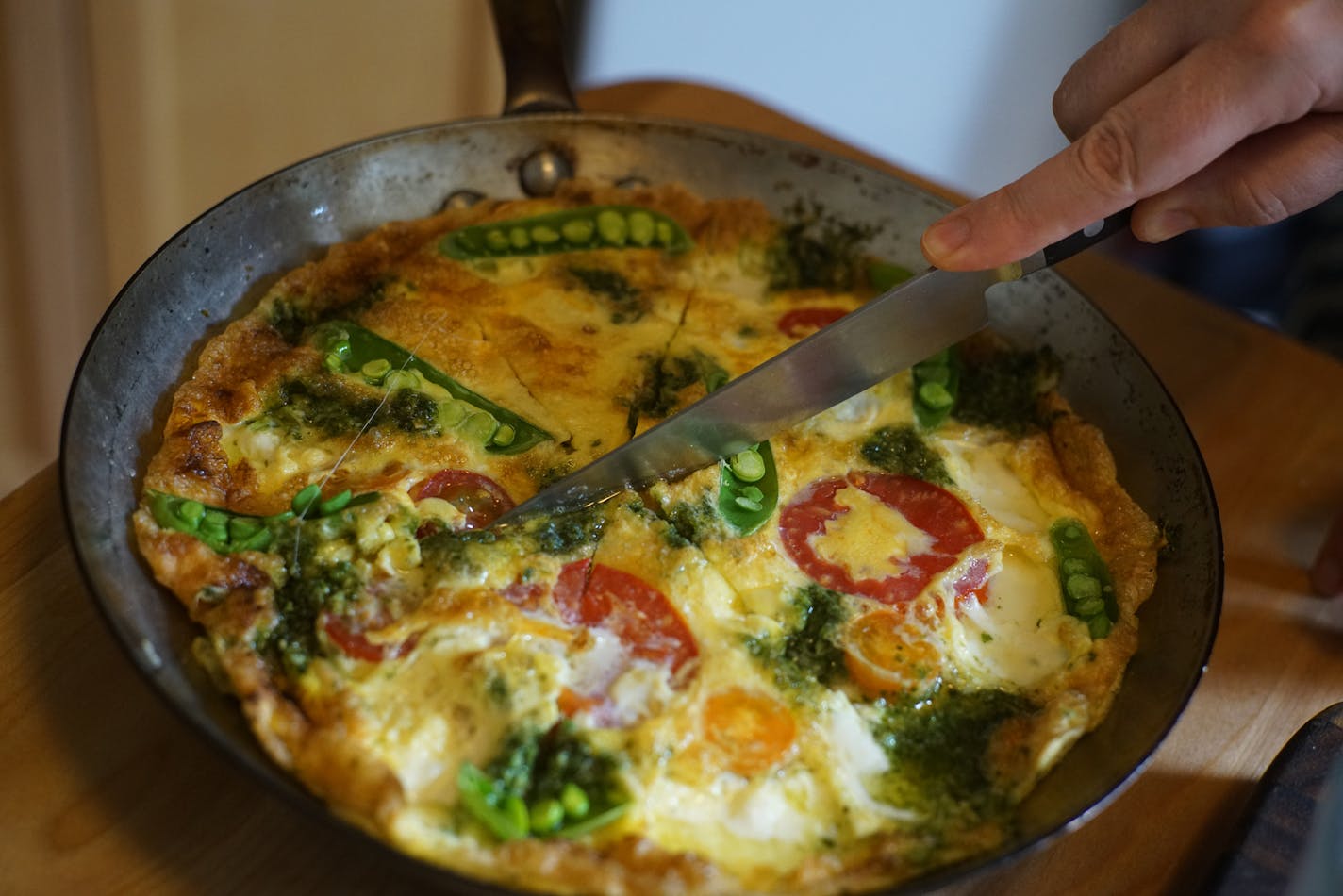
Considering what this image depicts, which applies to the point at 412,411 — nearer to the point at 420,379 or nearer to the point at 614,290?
the point at 420,379

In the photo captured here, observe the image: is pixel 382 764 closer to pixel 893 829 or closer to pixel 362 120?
pixel 893 829

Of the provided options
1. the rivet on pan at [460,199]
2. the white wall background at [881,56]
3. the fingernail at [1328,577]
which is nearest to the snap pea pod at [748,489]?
the rivet on pan at [460,199]

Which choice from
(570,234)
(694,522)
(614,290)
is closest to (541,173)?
(570,234)

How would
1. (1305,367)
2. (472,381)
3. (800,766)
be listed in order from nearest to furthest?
1. (800,766)
2. (472,381)
3. (1305,367)

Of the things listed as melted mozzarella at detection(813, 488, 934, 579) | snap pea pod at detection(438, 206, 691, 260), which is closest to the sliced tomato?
melted mozzarella at detection(813, 488, 934, 579)

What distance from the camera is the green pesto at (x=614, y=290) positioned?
8.30ft

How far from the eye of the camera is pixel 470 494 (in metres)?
2.08

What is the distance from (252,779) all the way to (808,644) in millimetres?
890

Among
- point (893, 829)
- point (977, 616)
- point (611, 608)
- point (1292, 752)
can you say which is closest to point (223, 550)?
point (611, 608)

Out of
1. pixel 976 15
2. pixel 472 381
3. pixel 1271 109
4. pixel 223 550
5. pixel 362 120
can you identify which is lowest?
pixel 223 550

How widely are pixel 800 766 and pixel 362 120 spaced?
347 centimetres

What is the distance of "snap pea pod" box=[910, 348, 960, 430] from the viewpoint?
237cm

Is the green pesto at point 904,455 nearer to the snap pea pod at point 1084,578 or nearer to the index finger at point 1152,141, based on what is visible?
the snap pea pod at point 1084,578

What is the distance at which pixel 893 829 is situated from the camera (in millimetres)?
1709
